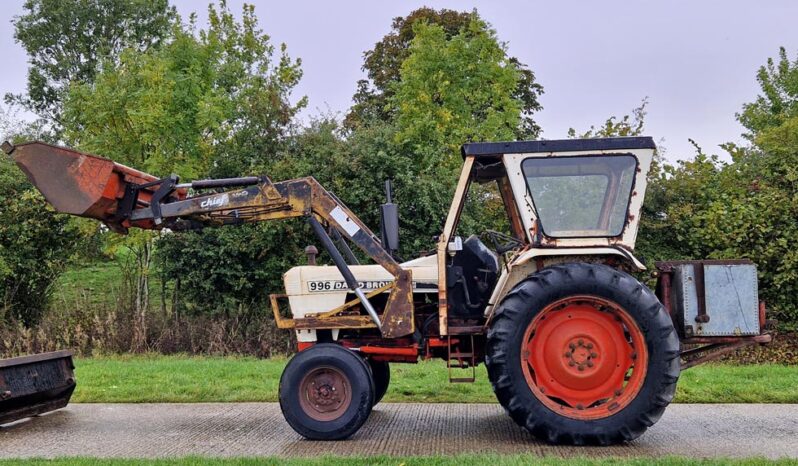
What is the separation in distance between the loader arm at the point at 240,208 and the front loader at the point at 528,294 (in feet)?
0.04

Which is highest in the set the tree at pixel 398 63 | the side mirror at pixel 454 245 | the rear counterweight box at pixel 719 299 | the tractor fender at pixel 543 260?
the tree at pixel 398 63

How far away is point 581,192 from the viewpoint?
23.1 feet

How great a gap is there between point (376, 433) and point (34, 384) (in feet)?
11.3

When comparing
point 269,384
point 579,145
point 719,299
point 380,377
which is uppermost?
point 579,145

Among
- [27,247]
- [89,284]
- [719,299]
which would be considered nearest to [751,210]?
[719,299]

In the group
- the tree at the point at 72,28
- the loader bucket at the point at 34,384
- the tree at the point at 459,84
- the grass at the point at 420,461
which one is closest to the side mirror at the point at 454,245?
the grass at the point at 420,461

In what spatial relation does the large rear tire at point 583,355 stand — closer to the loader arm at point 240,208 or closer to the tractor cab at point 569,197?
the tractor cab at point 569,197

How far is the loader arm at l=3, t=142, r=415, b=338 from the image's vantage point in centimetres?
718

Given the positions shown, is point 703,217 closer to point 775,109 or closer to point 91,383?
point 91,383

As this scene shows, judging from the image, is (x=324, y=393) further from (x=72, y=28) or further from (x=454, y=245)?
(x=72, y=28)

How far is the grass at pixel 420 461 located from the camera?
581cm

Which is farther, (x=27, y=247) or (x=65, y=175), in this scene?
(x=27, y=247)

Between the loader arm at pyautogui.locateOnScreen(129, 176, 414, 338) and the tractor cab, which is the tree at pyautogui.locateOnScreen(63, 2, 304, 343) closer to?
the loader arm at pyautogui.locateOnScreen(129, 176, 414, 338)

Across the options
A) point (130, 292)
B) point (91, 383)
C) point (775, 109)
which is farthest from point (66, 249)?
point (775, 109)
